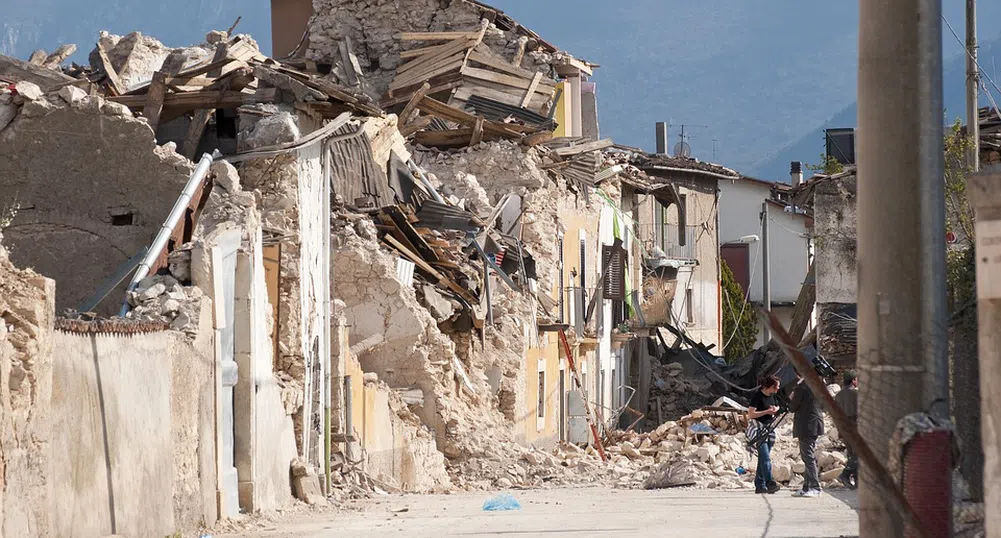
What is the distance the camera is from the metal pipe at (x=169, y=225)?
1405cm

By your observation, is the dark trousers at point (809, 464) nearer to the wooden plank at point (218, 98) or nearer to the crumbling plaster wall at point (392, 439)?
the crumbling plaster wall at point (392, 439)

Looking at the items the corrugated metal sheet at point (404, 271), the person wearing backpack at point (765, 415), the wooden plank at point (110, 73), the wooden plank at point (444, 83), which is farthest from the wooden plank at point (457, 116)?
the person wearing backpack at point (765, 415)

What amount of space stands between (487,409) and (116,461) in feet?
50.8

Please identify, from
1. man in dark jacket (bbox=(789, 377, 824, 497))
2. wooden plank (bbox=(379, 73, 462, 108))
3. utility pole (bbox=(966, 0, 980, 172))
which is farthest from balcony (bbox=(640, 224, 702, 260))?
man in dark jacket (bbox=(789, 377, 824, 497))

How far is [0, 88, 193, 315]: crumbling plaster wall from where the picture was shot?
50.1 feet

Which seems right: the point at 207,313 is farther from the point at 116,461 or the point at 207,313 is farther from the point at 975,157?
the point at 975,157

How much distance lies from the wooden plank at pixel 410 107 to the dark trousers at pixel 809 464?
15.5 metres

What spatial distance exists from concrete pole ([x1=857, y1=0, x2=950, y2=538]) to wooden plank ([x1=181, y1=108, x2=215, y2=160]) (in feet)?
38.8

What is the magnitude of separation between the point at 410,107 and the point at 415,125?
383mm

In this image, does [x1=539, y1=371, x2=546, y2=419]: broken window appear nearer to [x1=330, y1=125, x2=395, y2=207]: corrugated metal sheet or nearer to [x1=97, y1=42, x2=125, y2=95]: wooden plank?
[x1=330, y1=125, x2=395, y2=207]: corrugated metal sheet

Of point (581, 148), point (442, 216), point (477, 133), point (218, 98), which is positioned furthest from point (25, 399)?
point (581, 148)

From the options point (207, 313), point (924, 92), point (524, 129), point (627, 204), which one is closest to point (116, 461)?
point (207, 313)

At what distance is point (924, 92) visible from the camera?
23.0 feet

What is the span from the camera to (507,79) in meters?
34.9
